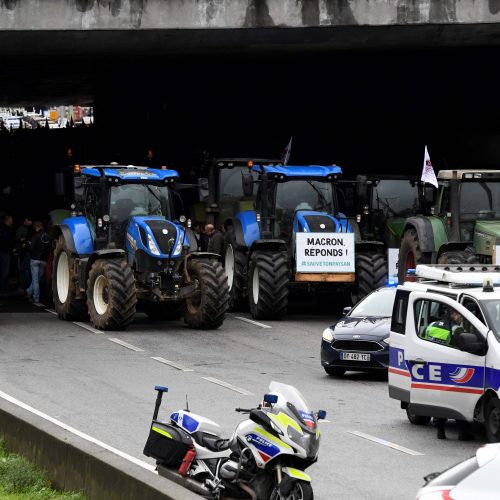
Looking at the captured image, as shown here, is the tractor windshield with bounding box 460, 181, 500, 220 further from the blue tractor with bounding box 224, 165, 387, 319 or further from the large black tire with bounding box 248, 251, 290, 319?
the large black tire with bounding box 248, 251, 290, 319

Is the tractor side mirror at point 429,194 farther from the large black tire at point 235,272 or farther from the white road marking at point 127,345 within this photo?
the white road marking at point 127,345

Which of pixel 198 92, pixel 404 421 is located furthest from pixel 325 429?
pixel 198 92

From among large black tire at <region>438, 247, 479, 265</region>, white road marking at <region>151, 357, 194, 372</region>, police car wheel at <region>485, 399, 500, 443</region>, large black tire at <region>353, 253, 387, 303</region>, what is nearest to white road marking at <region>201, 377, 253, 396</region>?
white road marking at <region>151, 357, 194, 372</region>

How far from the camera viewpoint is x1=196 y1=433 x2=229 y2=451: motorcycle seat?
1120cm

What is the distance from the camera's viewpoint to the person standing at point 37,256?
30.8 meters

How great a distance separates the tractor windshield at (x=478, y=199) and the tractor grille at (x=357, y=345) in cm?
657

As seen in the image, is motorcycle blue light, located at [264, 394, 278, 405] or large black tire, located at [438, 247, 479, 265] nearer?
motorcycle blue light, located at [264, 394, 278, 405]

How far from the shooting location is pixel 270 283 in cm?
2680

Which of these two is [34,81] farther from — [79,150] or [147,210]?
[147,210]

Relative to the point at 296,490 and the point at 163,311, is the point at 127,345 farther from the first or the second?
the point at 296,490

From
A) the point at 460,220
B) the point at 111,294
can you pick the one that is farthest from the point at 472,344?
Answer: the point at 460,220

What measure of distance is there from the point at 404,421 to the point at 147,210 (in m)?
11.1

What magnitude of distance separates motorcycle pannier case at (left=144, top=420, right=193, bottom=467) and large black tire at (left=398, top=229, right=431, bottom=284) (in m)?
15.0

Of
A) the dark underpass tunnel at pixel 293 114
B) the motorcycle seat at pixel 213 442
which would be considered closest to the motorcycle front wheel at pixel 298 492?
the motorcycle seat at pixel 213 442
